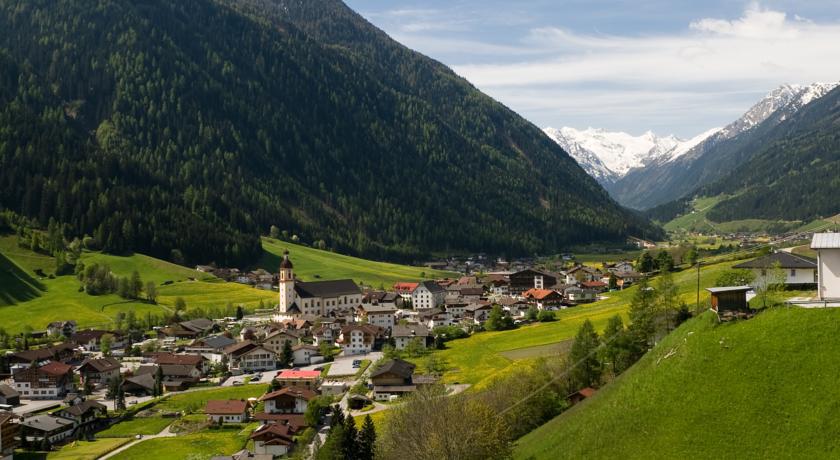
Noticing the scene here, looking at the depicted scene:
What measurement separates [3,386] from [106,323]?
47338 mm

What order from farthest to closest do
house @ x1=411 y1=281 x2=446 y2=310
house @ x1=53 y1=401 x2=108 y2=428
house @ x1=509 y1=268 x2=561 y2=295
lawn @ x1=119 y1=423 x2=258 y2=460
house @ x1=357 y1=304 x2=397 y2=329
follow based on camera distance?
house @ x1=509 y1=268 x2=561 y2=295
house @ x1=411 y1=281 x2=446 y2=310
house @ x1=357 y1=304 x2=397 y2=329
house @ x1=53 y1=401 x2=108 y2=428
lawn @ x1=119 y1=423 x2=258 y2=460

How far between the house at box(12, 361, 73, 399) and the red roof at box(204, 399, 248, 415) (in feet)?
95.1

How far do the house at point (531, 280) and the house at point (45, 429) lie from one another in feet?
368

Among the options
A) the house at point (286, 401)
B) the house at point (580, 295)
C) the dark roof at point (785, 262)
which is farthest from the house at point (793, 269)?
the house at point (580, 295)

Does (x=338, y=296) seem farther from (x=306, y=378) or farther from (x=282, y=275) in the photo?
(x=306, y=378)

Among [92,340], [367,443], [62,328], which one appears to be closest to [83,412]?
[367,443]

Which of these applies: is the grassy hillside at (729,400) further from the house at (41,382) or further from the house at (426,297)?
the house at (426,297)

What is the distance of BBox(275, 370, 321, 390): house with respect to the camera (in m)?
97.5

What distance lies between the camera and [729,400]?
Answer: 126ft

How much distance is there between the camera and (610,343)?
196 ft

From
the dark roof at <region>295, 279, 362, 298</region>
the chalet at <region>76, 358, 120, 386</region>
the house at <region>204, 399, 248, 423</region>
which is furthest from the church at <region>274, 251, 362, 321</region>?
the house at <region>204, 399, 248, 423</region>

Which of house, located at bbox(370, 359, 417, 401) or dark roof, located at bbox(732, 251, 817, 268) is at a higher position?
dark roof, located at bbox(732, 251, 817, 268)

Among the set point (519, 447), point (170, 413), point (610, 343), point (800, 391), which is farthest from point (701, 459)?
point (170, 413)

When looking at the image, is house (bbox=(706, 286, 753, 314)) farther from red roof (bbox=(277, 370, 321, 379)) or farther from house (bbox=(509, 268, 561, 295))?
house (bbox=(509, 268, 561, 295))
